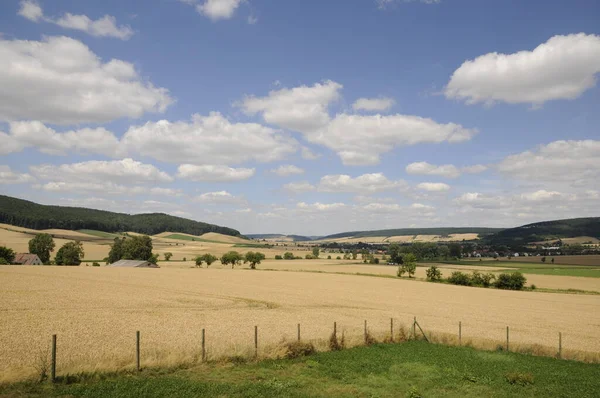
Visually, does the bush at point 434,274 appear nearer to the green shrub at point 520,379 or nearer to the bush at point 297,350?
the bush at point 297,350

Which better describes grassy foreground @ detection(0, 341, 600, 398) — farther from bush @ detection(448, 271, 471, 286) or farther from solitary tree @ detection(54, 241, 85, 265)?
solitary tree @ detection(54, 241, 85, 265)

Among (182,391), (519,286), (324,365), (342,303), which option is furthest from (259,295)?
(519,286)

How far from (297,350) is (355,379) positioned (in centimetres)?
430

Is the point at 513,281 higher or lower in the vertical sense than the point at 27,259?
lower

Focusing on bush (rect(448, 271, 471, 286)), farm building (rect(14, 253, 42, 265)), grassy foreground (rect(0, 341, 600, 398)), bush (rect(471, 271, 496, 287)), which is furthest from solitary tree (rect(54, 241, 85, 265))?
grassy foreground (rect(0, 341, 600, 398))

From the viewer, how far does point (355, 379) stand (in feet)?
60.2

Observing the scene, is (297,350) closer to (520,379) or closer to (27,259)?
(520,379)

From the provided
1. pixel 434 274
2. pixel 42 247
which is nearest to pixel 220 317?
pixel 434 274

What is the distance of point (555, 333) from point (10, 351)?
43.0 meters

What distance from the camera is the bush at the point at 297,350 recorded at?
70.5ft

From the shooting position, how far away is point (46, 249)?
12775cm

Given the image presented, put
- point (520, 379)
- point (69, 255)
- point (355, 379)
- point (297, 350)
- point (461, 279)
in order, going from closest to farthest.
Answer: point (355, 379)
point (520, 379)
point (297, 350)
point (461, 279)
point (69, 255)

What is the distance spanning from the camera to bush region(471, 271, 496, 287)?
9000 cm

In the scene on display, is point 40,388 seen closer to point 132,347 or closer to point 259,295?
point 132,347
